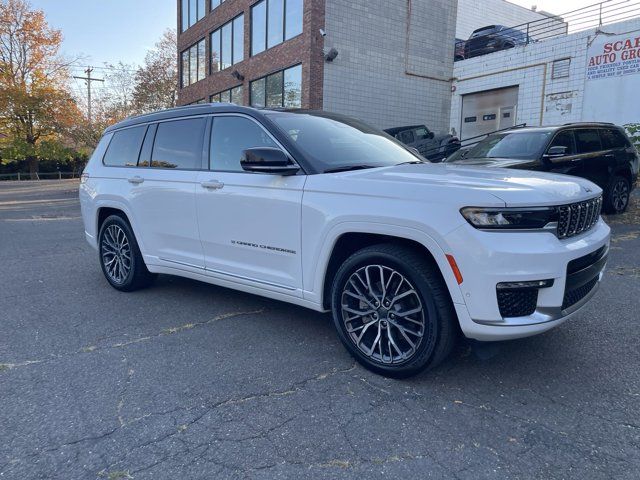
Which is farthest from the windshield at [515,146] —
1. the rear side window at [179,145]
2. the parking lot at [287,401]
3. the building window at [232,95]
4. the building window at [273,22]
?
the building window at [232,95]

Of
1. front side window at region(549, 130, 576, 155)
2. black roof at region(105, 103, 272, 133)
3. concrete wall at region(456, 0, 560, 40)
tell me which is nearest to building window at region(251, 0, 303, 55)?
concrete wall at region(456, 0, 560, 40)

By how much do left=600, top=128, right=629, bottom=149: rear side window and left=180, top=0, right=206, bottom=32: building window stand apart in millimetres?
22532

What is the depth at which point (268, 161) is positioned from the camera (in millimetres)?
3441

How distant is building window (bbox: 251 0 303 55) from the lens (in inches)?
704

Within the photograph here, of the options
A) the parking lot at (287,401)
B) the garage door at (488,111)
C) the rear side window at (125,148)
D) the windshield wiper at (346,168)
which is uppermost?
the garage door at (488,111)

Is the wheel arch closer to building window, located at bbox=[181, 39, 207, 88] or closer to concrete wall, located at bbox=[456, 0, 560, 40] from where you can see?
concrete wall, located at bbox=[456, 0, 560, 40]

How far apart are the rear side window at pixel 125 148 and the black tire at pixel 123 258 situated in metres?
0.60

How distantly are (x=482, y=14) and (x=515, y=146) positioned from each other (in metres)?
20.3

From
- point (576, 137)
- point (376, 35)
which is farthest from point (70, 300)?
point (376, 35)

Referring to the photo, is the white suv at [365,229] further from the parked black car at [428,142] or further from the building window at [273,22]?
the building window at [273,22]

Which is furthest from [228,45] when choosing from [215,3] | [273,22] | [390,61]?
[390,61]

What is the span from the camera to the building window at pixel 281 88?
1797cm

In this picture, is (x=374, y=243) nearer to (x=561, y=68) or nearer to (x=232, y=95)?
(x=561, y=68)

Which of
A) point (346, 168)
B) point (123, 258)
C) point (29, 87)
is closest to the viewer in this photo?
point (346, 168)
